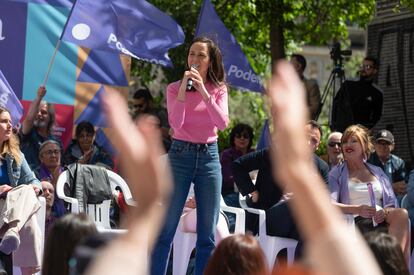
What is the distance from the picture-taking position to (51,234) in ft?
11.3

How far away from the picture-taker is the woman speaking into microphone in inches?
275

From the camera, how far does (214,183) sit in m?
7.05

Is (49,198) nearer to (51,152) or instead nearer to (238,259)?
(51,152)

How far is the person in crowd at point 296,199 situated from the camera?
2262mm

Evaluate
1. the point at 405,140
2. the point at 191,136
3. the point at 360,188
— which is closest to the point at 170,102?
the point at 191,136

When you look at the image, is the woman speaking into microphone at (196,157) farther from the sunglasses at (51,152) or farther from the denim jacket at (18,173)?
the sunglasses at (51,152)

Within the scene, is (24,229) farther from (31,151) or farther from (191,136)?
(31,151)

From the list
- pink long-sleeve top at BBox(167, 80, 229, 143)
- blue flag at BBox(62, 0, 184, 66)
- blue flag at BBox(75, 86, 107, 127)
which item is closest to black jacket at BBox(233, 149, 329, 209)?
pink long-sleeve top at BBox(167, 80, 229, 143)

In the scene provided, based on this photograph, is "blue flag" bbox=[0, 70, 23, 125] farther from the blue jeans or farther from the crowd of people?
the blue jeans

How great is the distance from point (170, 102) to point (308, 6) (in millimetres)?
10810

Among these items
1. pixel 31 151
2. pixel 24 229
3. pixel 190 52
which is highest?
pixel 190 52

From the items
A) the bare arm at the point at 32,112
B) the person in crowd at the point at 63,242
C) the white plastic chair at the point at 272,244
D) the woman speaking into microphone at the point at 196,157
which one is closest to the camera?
the person in crowd at the point at 63,242

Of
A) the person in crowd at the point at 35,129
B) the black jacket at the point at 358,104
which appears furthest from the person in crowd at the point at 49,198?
the black jacket at the point at 358,104

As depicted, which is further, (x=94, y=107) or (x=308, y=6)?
(x=308, y=6)
